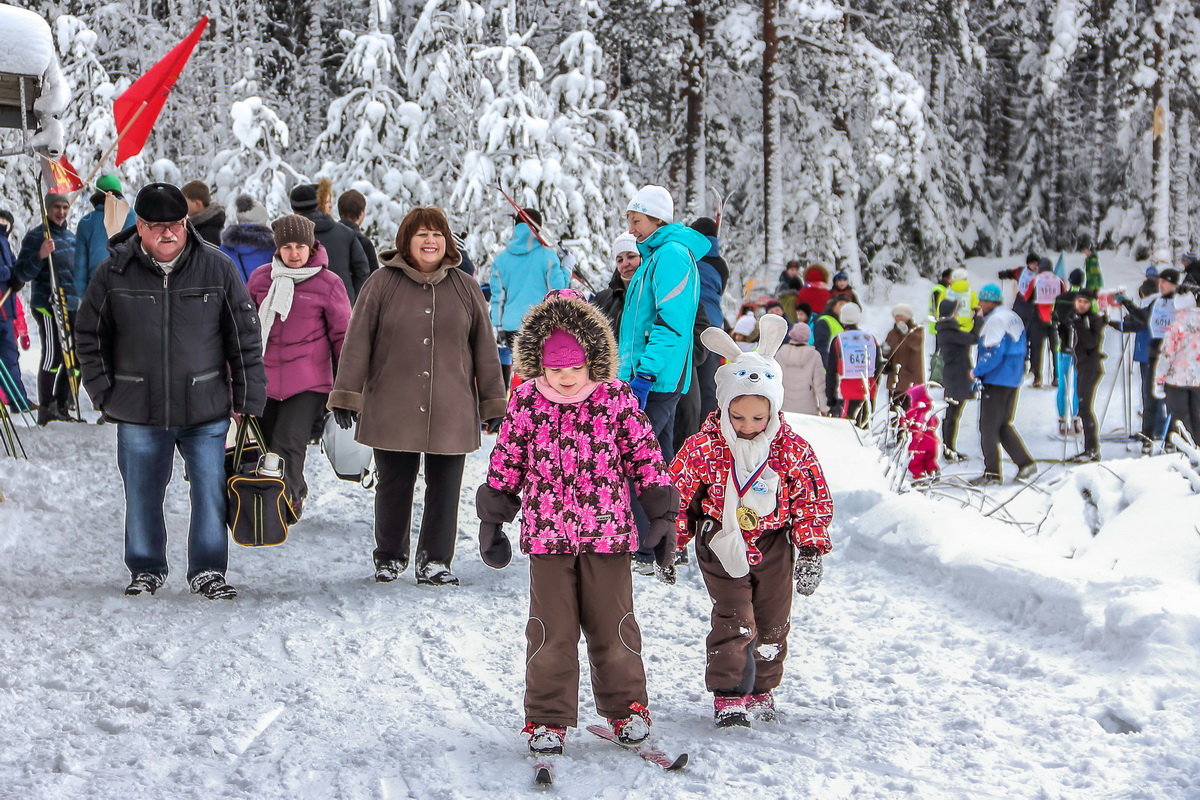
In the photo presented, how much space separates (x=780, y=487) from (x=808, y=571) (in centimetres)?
33

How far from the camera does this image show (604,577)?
13.1 feet

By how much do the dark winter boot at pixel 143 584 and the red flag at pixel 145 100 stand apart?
12.8ft

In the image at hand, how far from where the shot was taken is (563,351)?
3.94 m

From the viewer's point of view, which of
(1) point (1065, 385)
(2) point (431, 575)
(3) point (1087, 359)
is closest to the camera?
(2) point (431, 575)

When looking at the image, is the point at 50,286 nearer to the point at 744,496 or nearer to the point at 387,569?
the point at 387,569

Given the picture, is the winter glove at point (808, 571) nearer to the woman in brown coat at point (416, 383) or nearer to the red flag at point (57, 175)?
the woman in brown coat at point (416, 383)

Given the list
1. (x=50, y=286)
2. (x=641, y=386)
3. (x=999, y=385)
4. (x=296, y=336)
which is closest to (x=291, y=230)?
(x=296, y=336)

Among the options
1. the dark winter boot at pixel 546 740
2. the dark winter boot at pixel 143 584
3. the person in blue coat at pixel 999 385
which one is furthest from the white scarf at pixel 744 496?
the person in blue coat at pixel 999 385

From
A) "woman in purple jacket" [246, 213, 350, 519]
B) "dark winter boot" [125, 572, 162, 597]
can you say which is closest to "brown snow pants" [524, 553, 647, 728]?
"dark winter boot" [125, 572, 162, 597]

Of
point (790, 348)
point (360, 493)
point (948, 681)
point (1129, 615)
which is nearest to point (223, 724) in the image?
point (948, 681)

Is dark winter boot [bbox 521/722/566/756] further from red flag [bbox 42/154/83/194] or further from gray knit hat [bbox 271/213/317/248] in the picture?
red flag [bbox 42/154/83/194]

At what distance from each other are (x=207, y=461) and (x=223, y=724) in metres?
2.10

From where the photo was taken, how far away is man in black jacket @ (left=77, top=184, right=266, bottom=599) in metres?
5.59

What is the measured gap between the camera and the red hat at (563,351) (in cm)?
394
